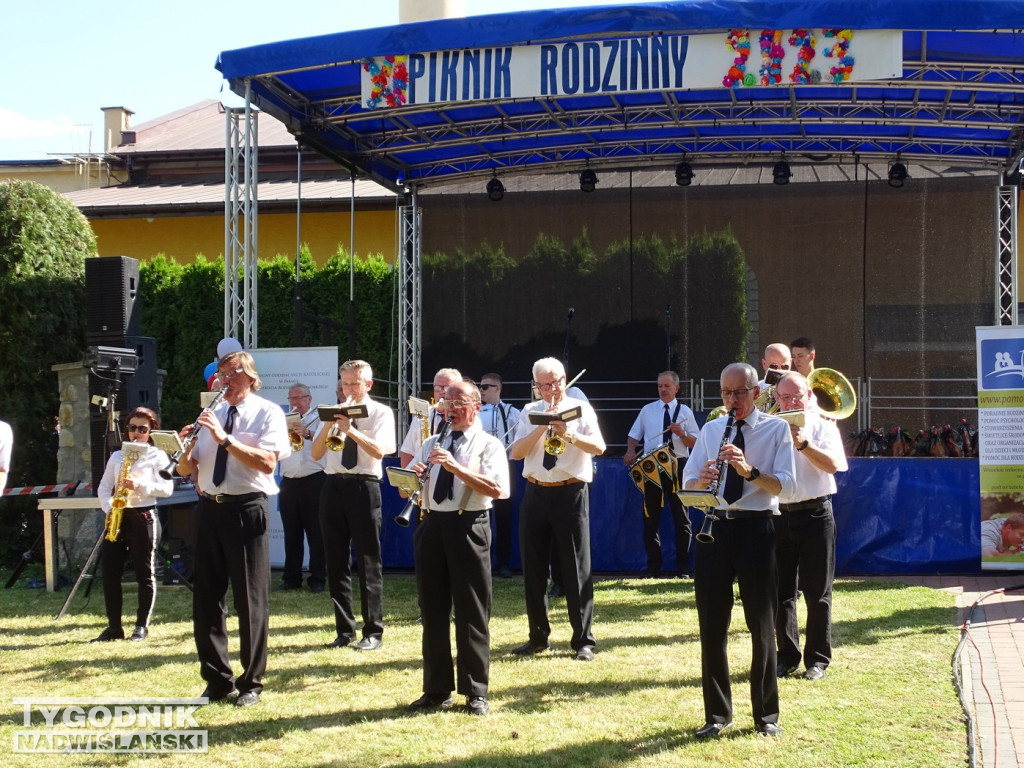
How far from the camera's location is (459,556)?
5.84 m

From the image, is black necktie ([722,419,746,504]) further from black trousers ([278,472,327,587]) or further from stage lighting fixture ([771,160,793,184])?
stage lighting fixture ([771,160,793,184])

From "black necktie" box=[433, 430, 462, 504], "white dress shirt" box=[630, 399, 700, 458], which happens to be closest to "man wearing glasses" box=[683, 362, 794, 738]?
"black necktie" box=[433, 430, 462, 504]

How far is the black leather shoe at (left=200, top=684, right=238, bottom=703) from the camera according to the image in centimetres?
605

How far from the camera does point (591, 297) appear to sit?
15.1 meters

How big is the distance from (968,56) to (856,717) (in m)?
6.98

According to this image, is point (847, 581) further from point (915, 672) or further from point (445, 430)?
point (445, 430)

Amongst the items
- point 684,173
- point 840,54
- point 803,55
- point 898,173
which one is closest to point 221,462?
point 803,55

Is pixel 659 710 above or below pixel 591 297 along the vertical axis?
below

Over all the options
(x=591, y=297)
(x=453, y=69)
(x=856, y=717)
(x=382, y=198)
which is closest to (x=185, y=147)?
(x=382, y=198)

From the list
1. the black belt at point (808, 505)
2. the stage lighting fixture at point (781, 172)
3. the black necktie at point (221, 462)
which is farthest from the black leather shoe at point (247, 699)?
the stage lighting fixture at point (781, 172)

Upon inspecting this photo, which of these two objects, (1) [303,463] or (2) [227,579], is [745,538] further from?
(1) [303,463]

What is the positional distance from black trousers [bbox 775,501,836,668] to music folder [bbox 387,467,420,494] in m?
2.22

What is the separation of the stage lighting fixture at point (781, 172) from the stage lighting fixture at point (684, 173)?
1.11 m

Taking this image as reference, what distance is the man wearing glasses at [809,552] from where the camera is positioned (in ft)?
20.9
